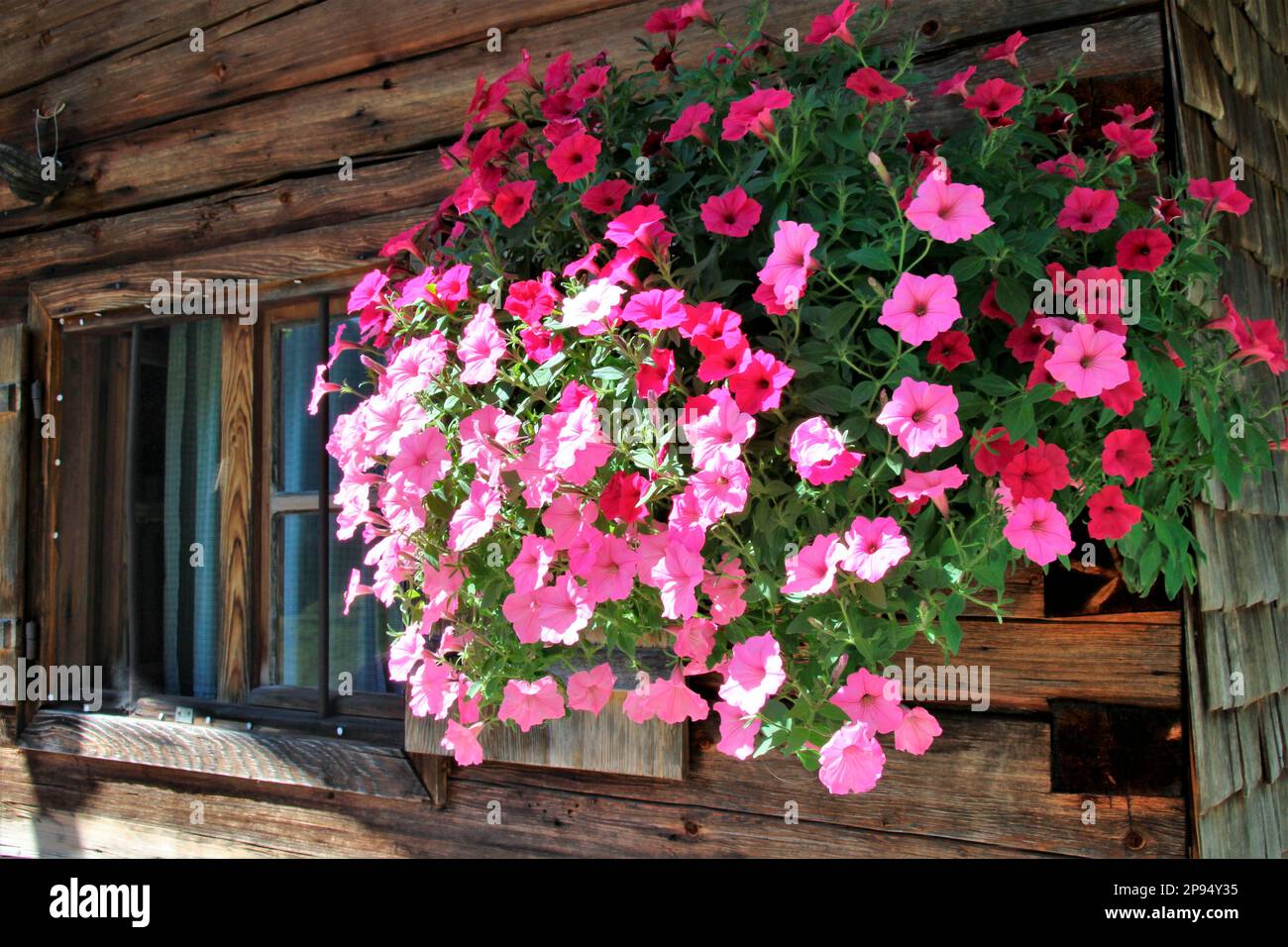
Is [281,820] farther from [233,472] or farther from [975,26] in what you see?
[975,26]

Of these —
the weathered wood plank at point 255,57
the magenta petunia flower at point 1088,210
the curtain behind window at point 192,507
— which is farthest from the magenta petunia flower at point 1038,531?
the curtain behind window at point 192,507

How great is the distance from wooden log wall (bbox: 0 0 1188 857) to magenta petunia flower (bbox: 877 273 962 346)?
2.29 feet

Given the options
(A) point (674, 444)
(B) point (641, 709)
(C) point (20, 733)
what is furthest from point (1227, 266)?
(C) point (20, 733)

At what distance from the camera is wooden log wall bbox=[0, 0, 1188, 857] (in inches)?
66.5

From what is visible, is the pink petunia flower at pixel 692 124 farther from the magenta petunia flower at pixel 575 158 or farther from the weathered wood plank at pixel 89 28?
the weathered wood plank at pixel 89 28

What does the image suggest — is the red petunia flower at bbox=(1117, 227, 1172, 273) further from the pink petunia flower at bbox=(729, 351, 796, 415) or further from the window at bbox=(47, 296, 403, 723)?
the window at bbox=(47, 296, 403, 723)

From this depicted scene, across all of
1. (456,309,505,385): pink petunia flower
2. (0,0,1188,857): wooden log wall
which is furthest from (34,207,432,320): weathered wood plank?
(456,309,505,385): pink petunia flower

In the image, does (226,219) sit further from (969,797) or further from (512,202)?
(969,797)

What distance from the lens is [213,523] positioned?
9.60 ft

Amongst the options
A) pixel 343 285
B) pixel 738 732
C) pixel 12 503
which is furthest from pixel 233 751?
pixel 738 732

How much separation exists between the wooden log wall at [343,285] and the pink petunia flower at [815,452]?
680mm

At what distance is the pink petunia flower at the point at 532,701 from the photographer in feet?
4.95

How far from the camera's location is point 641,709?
1.54 meters

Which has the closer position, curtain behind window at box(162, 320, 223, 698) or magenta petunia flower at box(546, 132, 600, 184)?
magenta petunia flower at box(546, 132, 600, 184)
